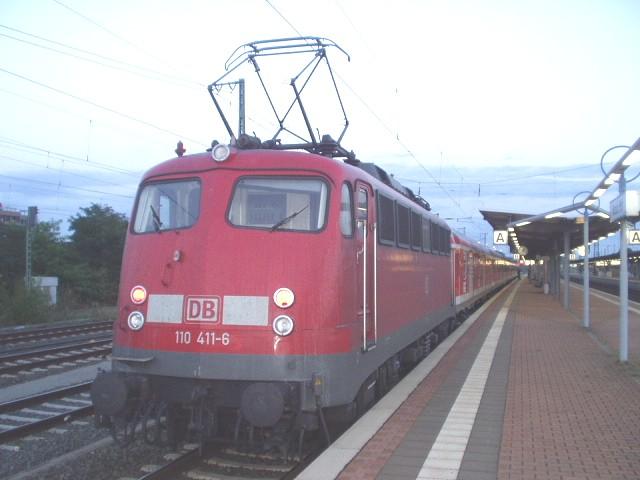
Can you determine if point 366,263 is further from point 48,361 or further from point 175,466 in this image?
point 48,361

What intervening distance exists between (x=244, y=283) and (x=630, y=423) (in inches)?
192

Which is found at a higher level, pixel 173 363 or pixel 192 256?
pixel 192 256

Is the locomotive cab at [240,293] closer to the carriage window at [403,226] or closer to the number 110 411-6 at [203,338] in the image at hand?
the number 110 411-6 at [203,338]

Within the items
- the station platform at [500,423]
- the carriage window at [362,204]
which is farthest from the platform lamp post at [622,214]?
the carriage window at [362,204]

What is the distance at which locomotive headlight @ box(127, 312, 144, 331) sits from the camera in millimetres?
6211

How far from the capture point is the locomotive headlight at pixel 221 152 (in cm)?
650

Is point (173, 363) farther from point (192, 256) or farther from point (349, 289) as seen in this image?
point (349, 289)

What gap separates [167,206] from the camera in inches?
263

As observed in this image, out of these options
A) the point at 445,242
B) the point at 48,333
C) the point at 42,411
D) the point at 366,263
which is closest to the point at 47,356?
the point at 48,333

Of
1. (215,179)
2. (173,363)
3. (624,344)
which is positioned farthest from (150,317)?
(624,344)

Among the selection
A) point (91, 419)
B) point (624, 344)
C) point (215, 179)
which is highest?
point (215, 179)

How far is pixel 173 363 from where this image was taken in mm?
5973

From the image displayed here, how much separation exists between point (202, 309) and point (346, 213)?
1763 mm

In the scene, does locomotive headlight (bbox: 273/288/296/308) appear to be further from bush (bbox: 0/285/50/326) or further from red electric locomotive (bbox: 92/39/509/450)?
bush (bbox: 0/285/50/326)
